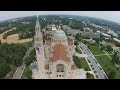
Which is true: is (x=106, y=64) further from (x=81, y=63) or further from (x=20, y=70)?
(x=20, y=70)

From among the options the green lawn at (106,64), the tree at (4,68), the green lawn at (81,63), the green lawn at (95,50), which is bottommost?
the green lawn at (81,63)

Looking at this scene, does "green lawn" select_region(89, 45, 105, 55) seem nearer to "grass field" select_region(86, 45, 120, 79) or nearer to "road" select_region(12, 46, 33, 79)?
"grass field" select_region(86, 45, 120, 79)

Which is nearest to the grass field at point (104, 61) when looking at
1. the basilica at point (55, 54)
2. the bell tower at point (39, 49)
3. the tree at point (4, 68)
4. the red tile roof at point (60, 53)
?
the basilica at point (55, 54)

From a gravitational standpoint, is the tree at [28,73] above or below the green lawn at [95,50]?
below

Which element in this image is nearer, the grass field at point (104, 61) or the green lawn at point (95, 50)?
the grass field at point (104, 61)

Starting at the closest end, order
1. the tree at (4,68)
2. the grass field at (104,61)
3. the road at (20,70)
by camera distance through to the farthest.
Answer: the road at (20,70)
the tree at (4,68)
the grass field at (104,61)

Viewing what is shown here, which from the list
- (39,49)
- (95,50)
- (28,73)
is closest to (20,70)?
(28,73)

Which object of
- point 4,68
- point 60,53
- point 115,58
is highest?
point 115,58

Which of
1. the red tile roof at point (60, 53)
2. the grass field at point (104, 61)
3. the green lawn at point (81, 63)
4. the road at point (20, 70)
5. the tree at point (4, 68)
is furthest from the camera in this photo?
the red tile roof at point (60, 53)

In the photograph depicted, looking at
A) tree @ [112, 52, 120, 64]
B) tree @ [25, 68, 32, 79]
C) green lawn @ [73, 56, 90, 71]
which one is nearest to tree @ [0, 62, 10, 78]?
tree @ [25, 68, 32, 79]

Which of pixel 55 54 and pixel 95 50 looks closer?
pixel 95 50

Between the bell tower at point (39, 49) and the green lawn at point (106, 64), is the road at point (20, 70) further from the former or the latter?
the green lawn at point (106, 64)
